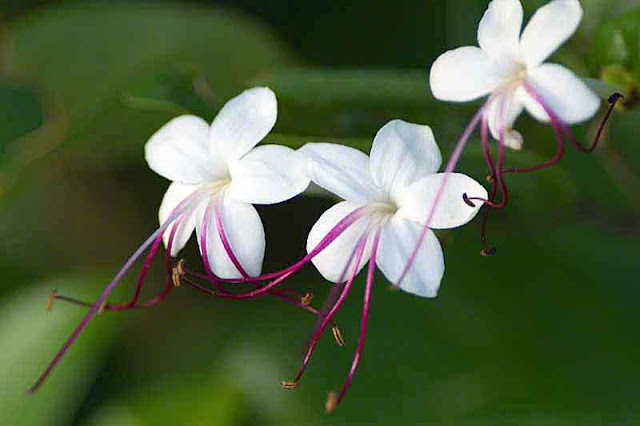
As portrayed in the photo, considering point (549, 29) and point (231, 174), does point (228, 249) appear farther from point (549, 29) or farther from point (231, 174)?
point (549, 29)

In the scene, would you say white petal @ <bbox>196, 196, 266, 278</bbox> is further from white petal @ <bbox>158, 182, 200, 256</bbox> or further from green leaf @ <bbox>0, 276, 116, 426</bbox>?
green leaf @ <bbox>0, 276, 116, 426</bbox>

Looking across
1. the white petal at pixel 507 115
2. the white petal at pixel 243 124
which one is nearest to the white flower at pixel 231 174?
the white petal at pixel 243 124

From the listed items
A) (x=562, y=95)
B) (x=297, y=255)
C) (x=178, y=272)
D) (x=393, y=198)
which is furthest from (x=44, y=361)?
(x=562, y=95)

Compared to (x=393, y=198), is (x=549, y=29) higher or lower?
higher

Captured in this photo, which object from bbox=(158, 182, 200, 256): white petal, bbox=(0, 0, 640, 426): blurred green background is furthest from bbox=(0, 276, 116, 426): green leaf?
bbox=(158, 182, 200, 256): white petal

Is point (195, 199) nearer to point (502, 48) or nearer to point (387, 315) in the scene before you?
point (502, 48)

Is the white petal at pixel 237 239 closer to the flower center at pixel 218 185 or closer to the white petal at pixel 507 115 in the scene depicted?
the flower center at pixel 218 185
